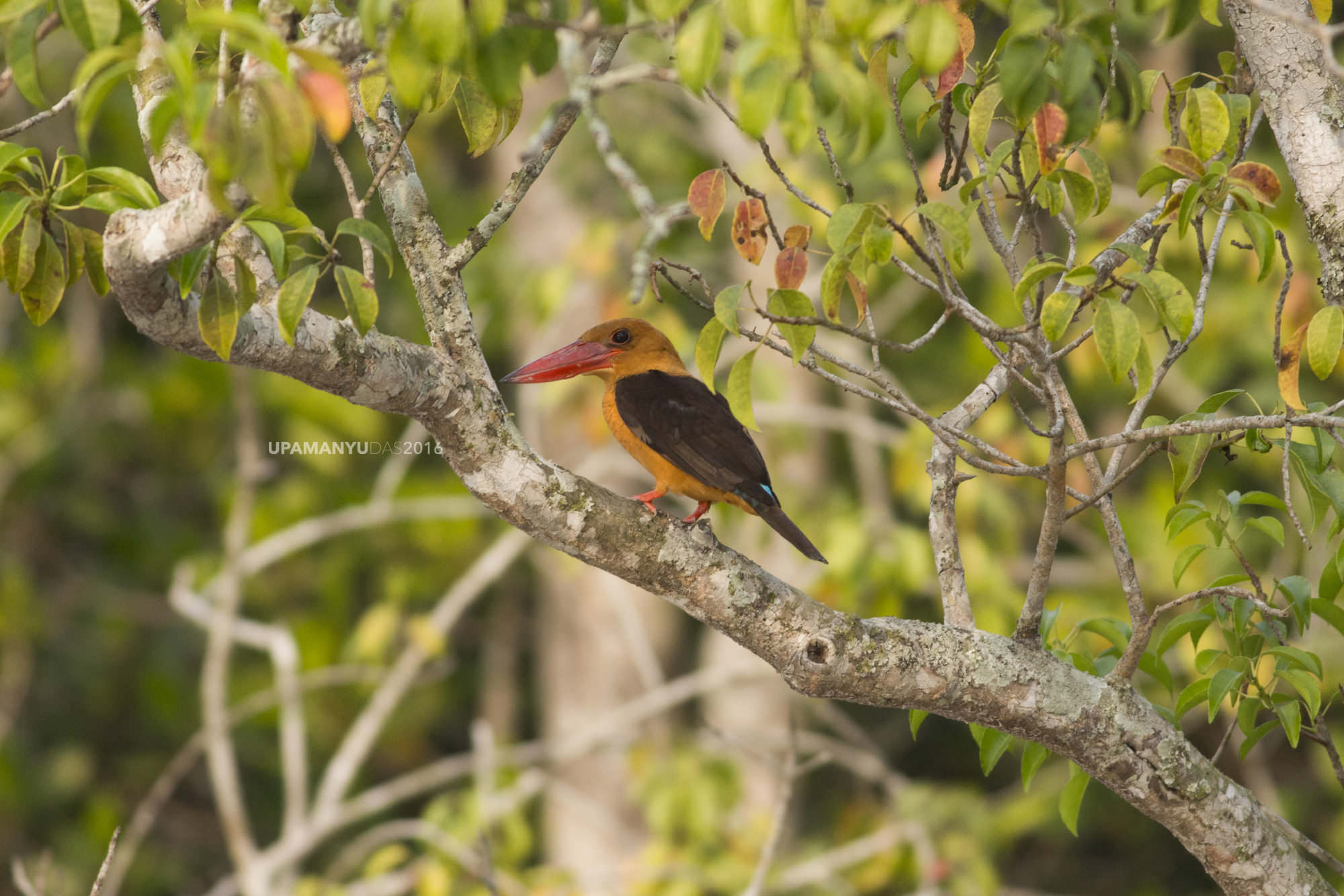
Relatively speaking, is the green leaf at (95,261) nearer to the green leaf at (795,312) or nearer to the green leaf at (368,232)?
the green leaf at (368,232)

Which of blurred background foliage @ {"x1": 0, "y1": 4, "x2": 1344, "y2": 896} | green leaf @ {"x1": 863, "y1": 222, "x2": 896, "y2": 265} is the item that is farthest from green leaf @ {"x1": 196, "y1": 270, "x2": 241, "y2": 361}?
blurred background foliage @ {"x1": 0, "y1": 4, "x2": 1344, "y2": 896}

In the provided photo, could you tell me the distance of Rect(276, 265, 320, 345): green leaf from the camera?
148 centimetres

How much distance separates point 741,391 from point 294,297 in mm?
604

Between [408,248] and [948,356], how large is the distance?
221 inches

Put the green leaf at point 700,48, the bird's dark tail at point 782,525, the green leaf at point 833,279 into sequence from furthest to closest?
the bird's dark tail at point 782,525 < the green leaf at point 833,279 < the green leaf at point 700,48

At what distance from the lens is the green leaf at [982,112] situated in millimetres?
Answer: 1751

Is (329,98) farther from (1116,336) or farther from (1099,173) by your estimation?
(1099,173)

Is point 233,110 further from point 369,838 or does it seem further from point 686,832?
point 686,832

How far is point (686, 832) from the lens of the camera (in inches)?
239

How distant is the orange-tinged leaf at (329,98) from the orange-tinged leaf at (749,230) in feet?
2.23

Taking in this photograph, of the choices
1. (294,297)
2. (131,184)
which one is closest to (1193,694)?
(294,297)

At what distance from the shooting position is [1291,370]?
186 centimetres

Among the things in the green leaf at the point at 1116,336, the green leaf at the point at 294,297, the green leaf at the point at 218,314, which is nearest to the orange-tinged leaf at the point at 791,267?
the green leaf at the point at 1116,336

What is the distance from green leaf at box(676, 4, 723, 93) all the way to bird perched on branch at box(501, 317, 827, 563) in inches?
56.0
